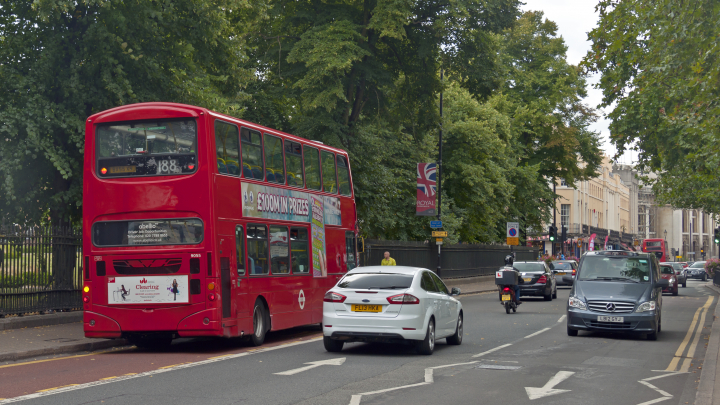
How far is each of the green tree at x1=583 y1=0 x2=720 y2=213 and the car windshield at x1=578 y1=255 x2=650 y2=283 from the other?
238 cm

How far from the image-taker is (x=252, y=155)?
49.8 ft

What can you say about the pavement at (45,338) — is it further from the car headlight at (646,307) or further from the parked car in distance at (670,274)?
Result: the parked car in distance at (670,274)

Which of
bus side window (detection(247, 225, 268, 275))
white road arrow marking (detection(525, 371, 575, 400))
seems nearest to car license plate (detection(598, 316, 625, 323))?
white road arrow marking (detection(525, 371, 575, 400))

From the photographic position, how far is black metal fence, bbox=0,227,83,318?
16.6 m

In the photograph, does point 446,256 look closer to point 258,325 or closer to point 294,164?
point 294,164

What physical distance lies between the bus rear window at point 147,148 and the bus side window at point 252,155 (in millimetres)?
1373

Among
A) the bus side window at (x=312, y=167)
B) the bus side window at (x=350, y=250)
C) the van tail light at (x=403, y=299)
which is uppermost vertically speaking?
the bus side window at (x=312, y=167)

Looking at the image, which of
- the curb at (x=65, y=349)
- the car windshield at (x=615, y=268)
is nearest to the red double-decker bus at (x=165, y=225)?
the curb at (x=65, y=349)

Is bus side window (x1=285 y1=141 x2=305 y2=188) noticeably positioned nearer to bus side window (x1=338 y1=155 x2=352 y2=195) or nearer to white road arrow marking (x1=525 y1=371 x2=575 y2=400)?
bus side window (x1=338 y1=155 x2=352 y2=195)

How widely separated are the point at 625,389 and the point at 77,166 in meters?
13.2

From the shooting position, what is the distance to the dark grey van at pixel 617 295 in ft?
54.4

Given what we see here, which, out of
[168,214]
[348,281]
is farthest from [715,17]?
[168,214]

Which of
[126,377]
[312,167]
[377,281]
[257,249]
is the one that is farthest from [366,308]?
[312,167]

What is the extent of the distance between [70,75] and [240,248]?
707cm
